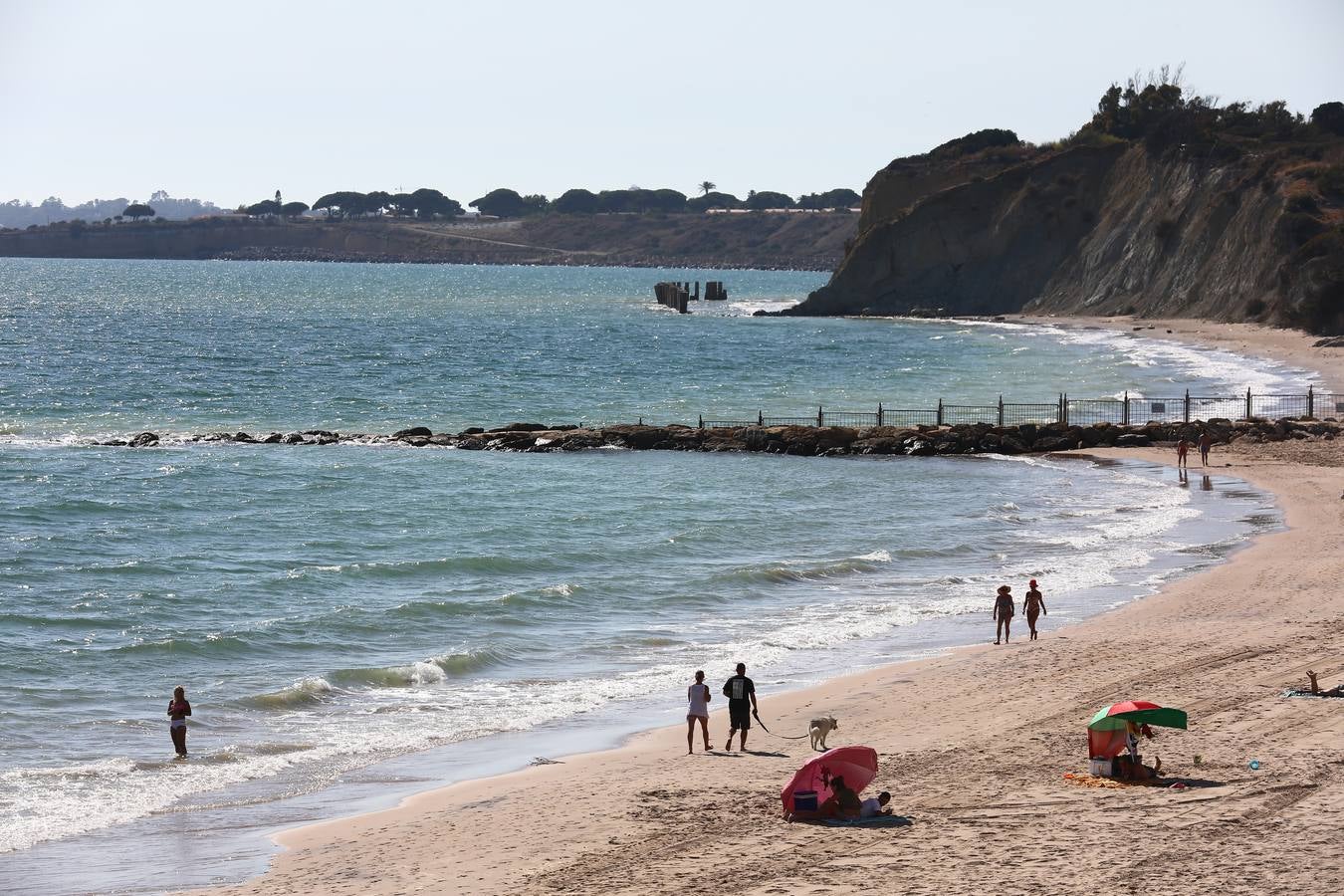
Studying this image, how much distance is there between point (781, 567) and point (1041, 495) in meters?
11.7

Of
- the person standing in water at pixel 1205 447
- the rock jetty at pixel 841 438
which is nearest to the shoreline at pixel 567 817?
the person standing in water at pixel 1205 447

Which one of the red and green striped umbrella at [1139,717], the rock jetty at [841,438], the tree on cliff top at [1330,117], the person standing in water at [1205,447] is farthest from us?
the tree on cliff top at [1330,117]

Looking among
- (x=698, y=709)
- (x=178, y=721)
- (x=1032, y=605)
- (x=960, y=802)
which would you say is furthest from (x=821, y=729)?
(x=1032, y=605)

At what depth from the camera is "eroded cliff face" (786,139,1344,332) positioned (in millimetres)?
83000

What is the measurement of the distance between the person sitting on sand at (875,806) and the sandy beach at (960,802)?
0.17 meters

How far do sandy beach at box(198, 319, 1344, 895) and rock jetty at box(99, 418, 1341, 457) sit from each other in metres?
25.0

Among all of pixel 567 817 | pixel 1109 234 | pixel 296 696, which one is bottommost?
pixel 296 696

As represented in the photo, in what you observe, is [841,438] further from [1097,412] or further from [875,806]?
[875,806]

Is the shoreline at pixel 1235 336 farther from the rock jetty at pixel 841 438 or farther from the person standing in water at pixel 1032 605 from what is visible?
the person standing in water at pixel 1032 605

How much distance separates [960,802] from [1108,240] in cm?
9689

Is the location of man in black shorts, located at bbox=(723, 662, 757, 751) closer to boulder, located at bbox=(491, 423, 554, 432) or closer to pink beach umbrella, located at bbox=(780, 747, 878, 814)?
pink beach umbrella, located at bbox=(780, 747, 878, 814)

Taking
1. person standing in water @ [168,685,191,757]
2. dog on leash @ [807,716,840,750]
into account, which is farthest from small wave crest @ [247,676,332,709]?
dog on leash @ [807,716,840,750]

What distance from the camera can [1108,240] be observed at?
344ft

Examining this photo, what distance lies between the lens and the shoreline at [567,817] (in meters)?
12.9
